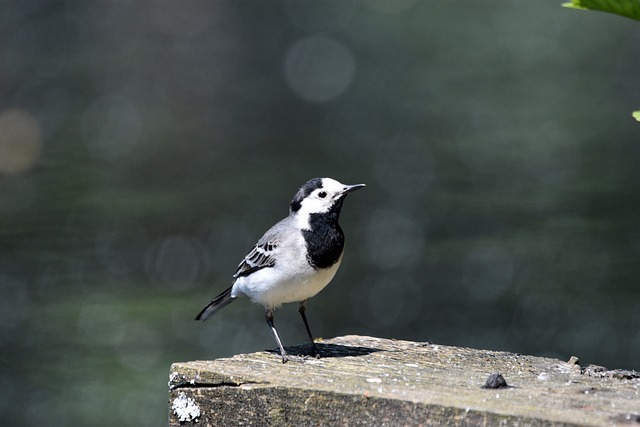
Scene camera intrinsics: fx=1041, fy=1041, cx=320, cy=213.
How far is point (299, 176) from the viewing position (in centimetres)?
1102

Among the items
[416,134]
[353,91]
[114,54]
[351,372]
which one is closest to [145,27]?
[114,54]

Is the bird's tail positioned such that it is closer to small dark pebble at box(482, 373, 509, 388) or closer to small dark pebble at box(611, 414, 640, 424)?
small dark pebble at box(482, 373, 509, 388)

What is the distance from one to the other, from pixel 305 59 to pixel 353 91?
76 centimetres

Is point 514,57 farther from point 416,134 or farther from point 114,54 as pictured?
point 114,54

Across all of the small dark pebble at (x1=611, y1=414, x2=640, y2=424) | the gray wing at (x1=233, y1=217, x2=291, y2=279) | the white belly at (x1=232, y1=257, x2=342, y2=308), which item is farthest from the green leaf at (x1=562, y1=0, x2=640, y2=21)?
the gray wing at (x1=233, y1=217, x2=291, y2=279)

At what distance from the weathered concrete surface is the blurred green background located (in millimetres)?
4618

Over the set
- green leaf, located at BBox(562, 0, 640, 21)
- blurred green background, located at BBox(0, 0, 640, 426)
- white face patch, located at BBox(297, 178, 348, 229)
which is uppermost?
green leaf, located at BBox(562, 0, 640, 21)

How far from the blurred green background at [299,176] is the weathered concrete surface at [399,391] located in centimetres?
462

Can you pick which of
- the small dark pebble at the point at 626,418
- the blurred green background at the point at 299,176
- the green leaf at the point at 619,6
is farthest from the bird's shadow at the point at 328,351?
the blurred green background at the point at 299,176

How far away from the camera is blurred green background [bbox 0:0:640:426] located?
9.10 m

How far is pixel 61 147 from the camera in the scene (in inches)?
516

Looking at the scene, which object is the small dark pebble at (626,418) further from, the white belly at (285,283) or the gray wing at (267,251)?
the gray wing at (267,251)

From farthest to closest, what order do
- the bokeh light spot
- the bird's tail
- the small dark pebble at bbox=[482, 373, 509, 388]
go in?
1. the bokeh light spot
2. the bird's tail
3. the small dark pebble at bbox=[482, 373, 509, 388]

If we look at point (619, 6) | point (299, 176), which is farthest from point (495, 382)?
point (299, 176)
